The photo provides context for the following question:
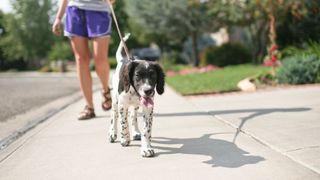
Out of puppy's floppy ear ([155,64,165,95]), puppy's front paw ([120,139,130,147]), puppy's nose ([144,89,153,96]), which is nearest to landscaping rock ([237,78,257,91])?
puppy's front paw ([120,139,130,147])

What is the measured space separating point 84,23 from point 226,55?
18970mm

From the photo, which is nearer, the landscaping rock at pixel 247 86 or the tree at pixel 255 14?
the landscaping rock at pixel 247 86

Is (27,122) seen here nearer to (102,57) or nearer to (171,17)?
(102,57)

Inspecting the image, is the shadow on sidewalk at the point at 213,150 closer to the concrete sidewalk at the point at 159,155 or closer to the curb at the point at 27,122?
the concrete sidewalk at the point at 159,155

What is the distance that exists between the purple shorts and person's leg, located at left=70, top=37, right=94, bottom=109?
0.37 ft

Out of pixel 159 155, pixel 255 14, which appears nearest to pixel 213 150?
pixel 159 155

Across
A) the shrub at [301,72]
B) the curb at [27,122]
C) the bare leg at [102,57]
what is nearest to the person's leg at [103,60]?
the bare leg at [102,57]

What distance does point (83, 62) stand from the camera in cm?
724

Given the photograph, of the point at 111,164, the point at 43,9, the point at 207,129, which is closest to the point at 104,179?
the point at 111,164

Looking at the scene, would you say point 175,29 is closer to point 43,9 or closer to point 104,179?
point 43,9

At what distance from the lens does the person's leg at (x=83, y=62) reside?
714 cm

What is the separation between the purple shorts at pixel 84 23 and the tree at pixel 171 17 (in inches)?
737

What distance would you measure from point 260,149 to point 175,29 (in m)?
22.7

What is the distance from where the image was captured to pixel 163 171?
163 inches
